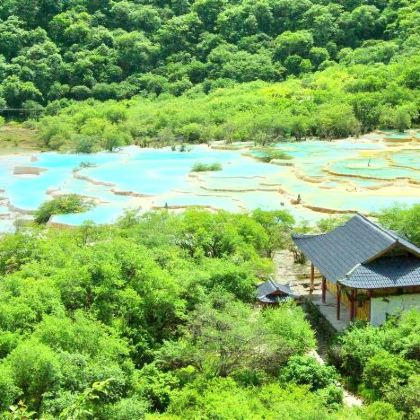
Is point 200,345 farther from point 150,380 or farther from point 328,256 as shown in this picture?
point 328,256

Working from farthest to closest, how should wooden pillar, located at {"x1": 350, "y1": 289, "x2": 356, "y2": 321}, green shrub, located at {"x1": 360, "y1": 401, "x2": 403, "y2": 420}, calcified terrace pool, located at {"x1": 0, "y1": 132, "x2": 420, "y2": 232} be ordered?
calcified terrace pool, located at {"x1": 0, "y1": 132, "x2": 420, "y2": 232}, wooden pillar, located at {"x1": 350, "y1": 289, "x2": 356, "y2": 321}, green shrub, located at {"x1": 360, "y1": 401, "x2": 403, "y2": 420}

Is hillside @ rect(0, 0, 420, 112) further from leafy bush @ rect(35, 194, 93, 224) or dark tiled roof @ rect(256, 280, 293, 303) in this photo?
dark tiled roof @ rect(256, 280, 293, 303)

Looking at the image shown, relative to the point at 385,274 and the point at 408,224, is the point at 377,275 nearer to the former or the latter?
the point at 385,274

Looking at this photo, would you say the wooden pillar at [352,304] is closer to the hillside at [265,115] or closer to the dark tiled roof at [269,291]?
the dark tiled roof at [269,291]

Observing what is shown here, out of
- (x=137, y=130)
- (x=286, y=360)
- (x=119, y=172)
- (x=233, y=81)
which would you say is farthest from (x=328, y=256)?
(x=233, y=81)

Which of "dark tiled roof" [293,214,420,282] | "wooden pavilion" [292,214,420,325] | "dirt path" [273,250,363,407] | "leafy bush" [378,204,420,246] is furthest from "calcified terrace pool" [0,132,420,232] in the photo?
"wooden pavilion" [292,214,420,325]
